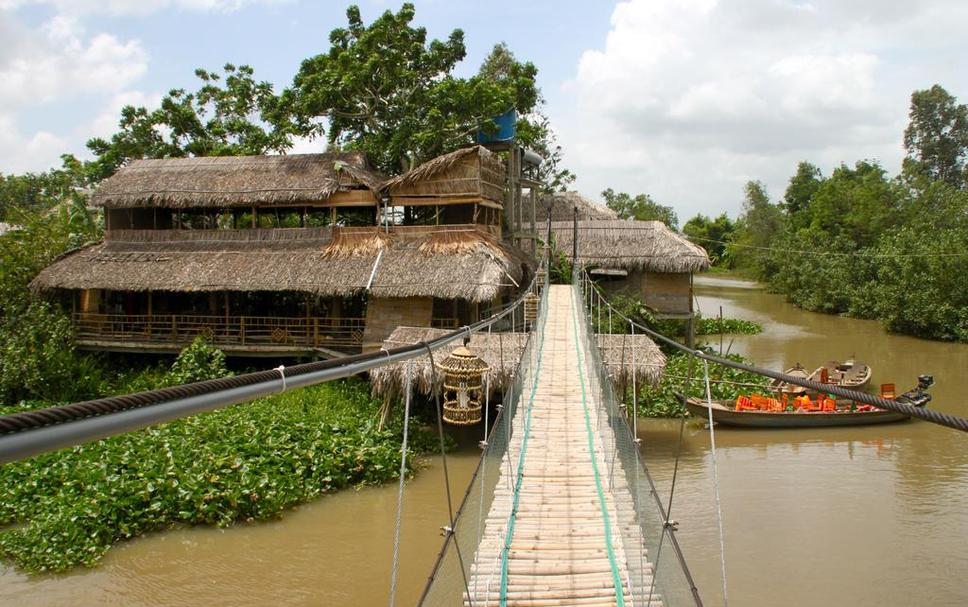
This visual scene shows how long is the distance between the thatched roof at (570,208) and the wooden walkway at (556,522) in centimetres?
954

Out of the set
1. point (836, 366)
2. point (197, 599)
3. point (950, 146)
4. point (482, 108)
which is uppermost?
point (950, 146)

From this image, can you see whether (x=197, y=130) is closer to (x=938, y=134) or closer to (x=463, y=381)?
(x=463, y=381)

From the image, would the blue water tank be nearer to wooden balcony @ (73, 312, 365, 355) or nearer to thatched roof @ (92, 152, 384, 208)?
thatched roof @ (92, 152, 384, 208)

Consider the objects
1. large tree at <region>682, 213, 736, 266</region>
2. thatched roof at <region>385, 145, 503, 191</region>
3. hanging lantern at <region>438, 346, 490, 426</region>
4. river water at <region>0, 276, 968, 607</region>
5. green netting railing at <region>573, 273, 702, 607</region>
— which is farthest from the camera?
large tree at <region>682, 213, 736, 266</region>

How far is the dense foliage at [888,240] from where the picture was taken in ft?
45.2

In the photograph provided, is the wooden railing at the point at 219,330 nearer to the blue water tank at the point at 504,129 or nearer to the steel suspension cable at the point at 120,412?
the blue water tank at the point at 504,129

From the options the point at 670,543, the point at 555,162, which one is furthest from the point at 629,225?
the point at 670,543

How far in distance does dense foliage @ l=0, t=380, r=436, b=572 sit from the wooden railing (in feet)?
6.46

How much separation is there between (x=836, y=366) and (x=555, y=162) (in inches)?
350

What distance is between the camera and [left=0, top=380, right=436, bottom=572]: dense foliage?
5277 mm

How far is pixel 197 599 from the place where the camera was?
15.7ft

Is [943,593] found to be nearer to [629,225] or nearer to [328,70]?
[629,225]

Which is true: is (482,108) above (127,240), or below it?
above

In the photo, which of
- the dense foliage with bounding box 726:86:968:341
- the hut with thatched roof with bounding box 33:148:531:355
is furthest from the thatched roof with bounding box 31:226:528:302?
the dense foliage with bounding box 726:86:968:341
